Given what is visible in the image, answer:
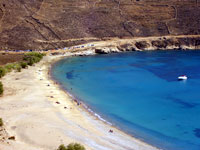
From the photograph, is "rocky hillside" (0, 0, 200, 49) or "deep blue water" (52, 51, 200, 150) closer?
"deep blue water" (52, 51, 200, 150)

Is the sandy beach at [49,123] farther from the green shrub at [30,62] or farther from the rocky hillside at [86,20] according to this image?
the rocky hillside at [86,20]

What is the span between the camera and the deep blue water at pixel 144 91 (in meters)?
36.6

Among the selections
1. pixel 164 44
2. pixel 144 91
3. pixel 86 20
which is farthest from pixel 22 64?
pixel 164 44

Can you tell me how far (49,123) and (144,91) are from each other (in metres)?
22.4

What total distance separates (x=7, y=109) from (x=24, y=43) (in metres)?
56.7

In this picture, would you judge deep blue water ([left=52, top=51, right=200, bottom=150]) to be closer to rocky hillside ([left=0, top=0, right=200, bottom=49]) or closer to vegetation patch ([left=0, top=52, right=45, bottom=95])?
vegetation patch ([left=0, top=52, right=45, bottom=95])

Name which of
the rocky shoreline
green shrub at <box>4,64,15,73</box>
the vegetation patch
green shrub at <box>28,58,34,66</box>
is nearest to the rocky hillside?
the rocky shoreline

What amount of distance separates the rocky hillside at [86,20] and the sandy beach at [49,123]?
45624mm

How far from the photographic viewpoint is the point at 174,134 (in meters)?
35.7

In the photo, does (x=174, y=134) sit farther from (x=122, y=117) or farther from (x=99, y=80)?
(x=99, y=80)

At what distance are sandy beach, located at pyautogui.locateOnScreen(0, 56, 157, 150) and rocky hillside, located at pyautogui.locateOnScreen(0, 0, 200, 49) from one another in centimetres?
4562

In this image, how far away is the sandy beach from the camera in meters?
30.9

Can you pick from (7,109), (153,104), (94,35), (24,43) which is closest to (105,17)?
(94,35)

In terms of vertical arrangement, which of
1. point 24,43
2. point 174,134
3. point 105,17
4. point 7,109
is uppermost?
point 105,17
